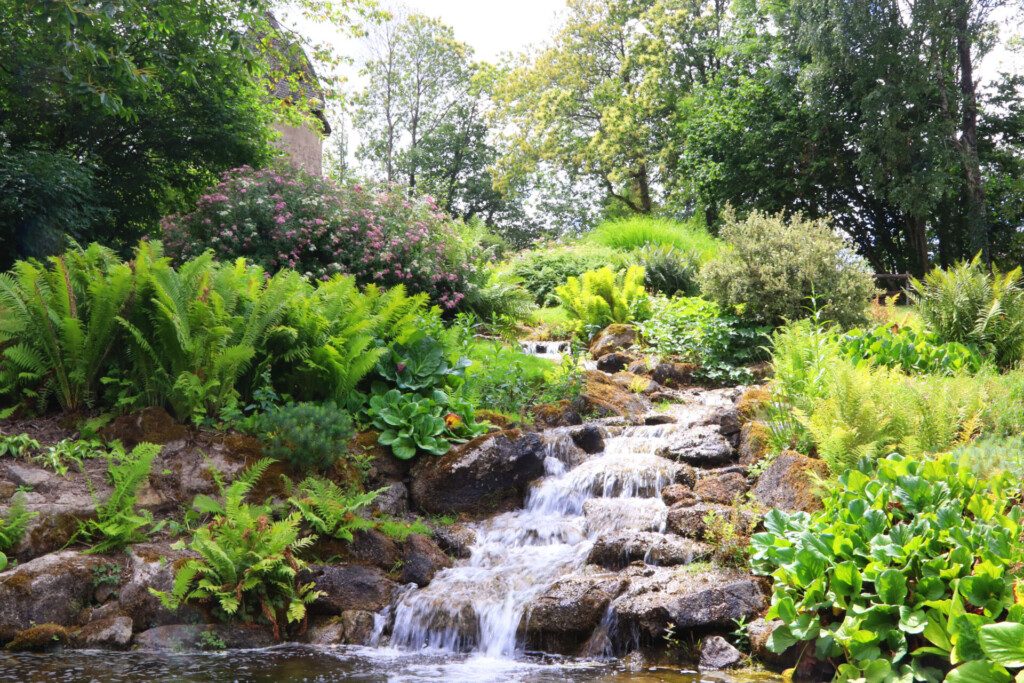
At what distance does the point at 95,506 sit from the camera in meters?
5.79

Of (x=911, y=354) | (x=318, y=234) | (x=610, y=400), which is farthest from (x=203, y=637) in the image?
(x=318, y=234)

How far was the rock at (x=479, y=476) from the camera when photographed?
7090mm

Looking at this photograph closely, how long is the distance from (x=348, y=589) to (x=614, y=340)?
757 centimetres

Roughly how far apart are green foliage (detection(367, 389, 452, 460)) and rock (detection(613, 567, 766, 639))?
2.71 m

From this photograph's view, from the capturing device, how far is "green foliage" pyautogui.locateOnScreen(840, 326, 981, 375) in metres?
8.58

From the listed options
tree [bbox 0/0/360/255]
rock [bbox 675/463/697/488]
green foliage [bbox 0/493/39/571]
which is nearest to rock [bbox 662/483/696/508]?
rock [bbox 675/463/697/488]

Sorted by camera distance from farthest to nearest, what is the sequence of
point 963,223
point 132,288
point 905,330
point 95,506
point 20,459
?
point 963,223 → point 905,330 → point 132,288 → point 20,459 → point 95,506

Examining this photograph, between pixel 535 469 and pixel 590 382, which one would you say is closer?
pixel 535 469

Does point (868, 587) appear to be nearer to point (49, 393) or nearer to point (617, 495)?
point (617, 495)

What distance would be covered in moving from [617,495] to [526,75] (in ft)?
85.3

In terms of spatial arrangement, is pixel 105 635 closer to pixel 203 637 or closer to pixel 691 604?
pixel 203 637

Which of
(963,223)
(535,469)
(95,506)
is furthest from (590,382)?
(963,223)

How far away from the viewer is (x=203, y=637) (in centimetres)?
505

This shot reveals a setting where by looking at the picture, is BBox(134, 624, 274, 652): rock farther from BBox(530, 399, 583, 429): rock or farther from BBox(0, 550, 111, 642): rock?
BBox(530, 399, 583, 429): rock
